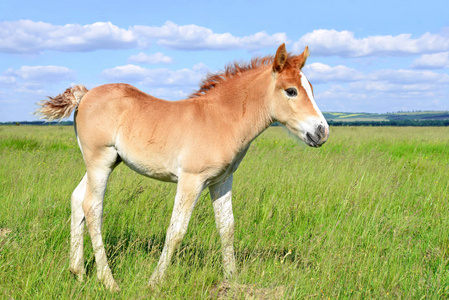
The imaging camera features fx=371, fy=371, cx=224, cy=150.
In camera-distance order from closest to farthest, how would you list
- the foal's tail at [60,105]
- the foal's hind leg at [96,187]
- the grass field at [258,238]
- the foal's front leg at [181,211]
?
the grass field at [258,238]
the foal's front leg at [181,211]
the foal's hind leg at [96,187]
the foal's tail at [60,105]

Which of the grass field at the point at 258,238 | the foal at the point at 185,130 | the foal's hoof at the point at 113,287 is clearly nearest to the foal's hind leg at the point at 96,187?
the foal at the point at 185,130

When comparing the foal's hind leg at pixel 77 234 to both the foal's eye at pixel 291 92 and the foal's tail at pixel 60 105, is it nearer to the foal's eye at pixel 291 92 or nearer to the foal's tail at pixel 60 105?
the foal's tail at pixel 60 105

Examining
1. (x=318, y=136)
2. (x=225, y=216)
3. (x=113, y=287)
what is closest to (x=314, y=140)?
(x=318, y=136)

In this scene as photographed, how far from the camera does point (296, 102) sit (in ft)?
12.4

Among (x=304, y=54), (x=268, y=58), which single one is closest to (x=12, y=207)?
(x=268, y=58)

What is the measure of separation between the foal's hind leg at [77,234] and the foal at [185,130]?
1 cm

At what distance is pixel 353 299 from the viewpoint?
11.0ft

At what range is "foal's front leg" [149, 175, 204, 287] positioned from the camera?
3.76 meters

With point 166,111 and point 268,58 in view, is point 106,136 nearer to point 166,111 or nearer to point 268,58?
point 166,111

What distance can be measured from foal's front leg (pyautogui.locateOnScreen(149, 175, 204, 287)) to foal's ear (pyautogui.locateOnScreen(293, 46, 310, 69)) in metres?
1.59

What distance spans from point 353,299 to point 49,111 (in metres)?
4.05

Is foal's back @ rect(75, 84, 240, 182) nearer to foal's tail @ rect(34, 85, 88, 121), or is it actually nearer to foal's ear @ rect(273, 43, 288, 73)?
foal's tail @ rect(34, 85, 88, 121)

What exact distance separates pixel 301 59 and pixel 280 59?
0.30 m

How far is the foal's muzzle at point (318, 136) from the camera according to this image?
12.0 feet
